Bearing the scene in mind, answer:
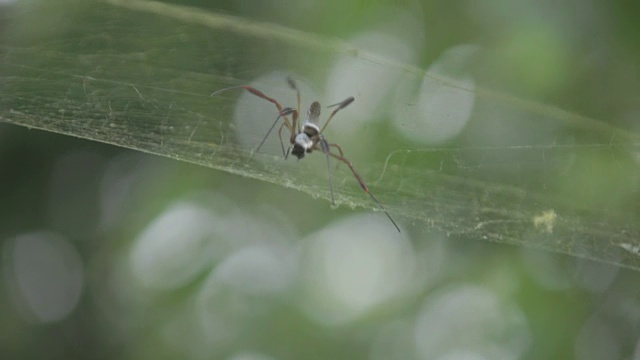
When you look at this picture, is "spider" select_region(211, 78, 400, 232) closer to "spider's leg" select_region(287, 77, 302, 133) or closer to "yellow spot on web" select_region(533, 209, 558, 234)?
"spider's leg" select_region(287, 77, 302, 133)

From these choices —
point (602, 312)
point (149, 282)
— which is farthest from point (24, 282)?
point (602, 312)

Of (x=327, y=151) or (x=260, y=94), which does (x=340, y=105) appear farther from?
(x=260, y=94)

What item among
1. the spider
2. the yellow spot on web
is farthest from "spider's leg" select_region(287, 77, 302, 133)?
the yellow spot on web

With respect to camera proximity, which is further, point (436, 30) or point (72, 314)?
point (72, 314)

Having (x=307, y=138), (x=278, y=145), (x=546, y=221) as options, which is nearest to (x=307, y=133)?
(x=307, y=138)

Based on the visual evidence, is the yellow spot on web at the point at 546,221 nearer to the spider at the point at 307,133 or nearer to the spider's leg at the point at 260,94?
the spider at the point at 307,133

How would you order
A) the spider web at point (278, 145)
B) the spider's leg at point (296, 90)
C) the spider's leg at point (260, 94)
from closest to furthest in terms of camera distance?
the spider web at point (278, 145)
the spider's leg at point (260, 94)
the spider's leg at point (296, 90)

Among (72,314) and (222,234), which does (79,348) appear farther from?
(222,234)

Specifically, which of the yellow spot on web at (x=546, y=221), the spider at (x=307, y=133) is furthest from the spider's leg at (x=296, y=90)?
the yellow spot on web at (x=546, y=221)
